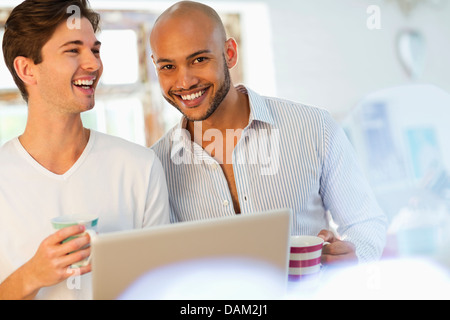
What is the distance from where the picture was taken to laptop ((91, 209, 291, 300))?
0.82m

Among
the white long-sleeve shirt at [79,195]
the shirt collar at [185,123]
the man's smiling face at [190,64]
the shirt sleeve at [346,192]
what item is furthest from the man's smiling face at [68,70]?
the shirt sleeve at [346,192]

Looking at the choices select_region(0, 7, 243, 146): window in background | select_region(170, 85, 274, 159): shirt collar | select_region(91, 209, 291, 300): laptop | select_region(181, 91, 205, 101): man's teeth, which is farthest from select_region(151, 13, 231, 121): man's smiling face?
select_region(0, 7, 243, 146): window in background

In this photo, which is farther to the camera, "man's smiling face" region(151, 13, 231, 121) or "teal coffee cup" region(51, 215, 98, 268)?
"man's smiling face" region(151, 13, 231, 121)

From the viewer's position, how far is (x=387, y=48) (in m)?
3.83

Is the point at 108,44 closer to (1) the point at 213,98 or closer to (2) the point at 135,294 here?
(1) the point at 213,98

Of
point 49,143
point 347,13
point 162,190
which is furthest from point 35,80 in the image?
point 347,13

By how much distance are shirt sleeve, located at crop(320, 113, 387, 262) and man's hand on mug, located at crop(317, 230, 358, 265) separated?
32 cm

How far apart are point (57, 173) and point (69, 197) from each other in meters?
0.08

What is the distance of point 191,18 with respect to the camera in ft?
5.11

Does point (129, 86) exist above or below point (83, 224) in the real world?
above

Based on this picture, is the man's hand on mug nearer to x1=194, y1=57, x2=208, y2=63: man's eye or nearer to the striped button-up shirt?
the striped button-up shirt

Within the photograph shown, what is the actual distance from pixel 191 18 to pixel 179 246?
3.06 ft

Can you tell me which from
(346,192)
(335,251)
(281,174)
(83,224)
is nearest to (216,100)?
(281,174)

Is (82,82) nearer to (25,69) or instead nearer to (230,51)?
(25,69)
